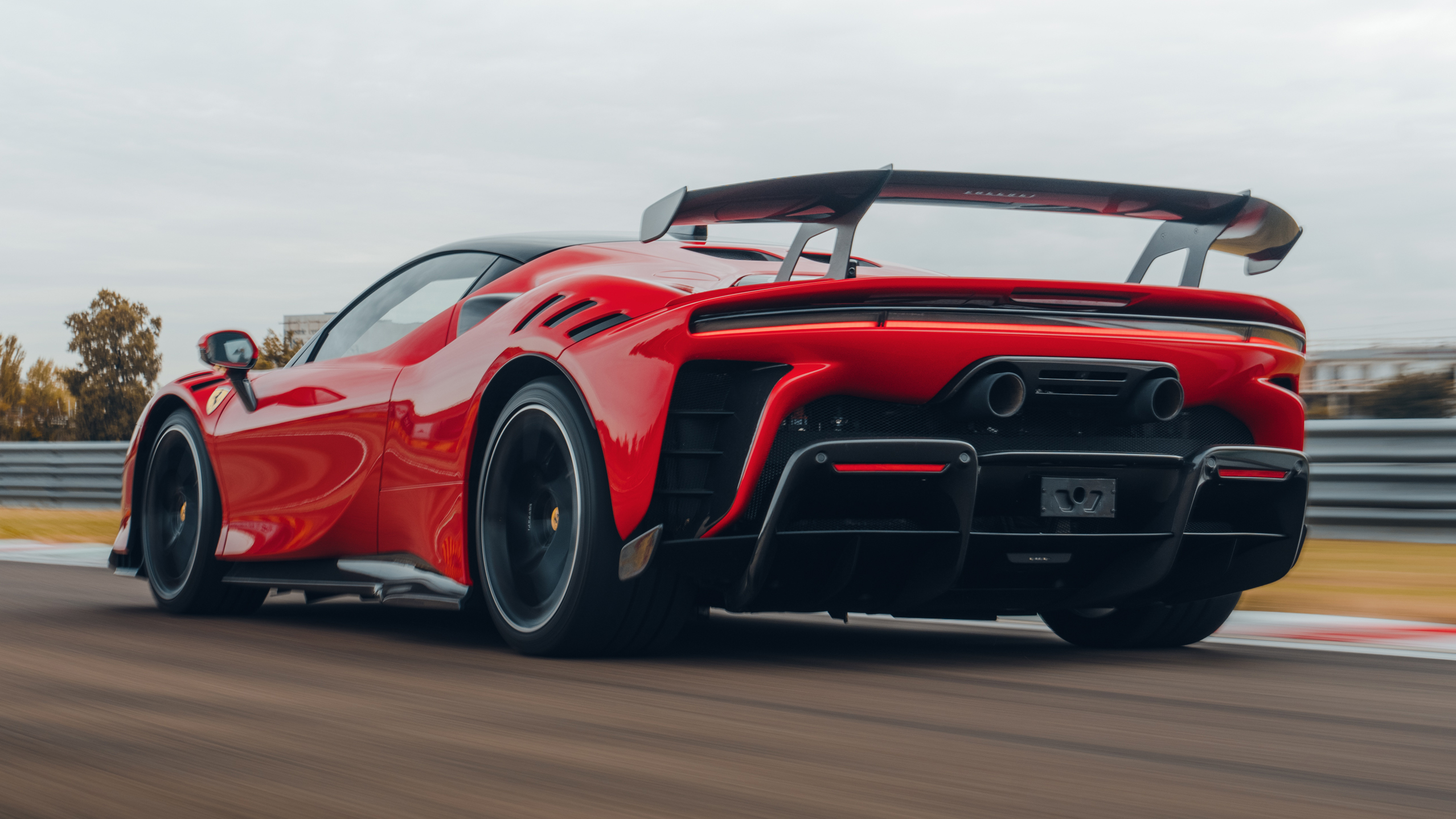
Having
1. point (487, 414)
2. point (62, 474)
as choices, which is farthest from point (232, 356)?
point (62, 474)

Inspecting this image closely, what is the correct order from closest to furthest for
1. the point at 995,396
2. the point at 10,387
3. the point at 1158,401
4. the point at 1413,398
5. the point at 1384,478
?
the point at 995,396 < the point at 1158,401 < the point at 1384,478 < the point at 1413,398 < the point at 10,387

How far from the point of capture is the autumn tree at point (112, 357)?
276 ft

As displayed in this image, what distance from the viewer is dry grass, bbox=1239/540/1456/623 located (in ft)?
18.7

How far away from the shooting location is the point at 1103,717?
3256mm

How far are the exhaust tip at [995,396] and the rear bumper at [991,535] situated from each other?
11 cm

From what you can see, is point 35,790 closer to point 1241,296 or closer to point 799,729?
point 799,729

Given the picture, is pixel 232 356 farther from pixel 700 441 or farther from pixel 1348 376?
pixel 1348 376

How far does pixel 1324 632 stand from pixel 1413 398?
8525 millimetres

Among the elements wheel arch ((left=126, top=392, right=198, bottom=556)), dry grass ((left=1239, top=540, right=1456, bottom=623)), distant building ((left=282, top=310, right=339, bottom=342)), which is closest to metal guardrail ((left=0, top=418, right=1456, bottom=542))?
dry grass ((left=1239, top=540, right=1456, bottom=623))

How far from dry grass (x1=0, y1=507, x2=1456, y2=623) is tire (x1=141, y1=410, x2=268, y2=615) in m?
3.86

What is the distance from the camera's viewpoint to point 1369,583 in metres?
6.70

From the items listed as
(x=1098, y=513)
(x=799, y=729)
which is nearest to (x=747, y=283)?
(x=1098, y=513)

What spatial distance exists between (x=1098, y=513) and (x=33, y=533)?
10.9 m

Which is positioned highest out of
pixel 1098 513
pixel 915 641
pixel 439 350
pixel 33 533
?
pixel 439 350
